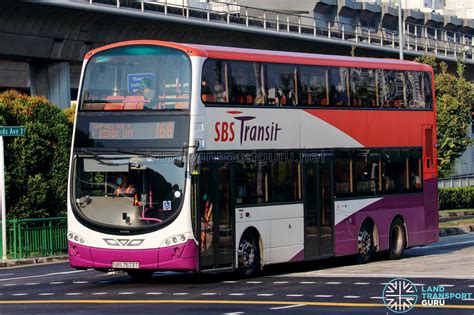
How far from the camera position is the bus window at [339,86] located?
81.3 ft

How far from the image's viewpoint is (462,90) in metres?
53.6

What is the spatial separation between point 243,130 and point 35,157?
13.2 m

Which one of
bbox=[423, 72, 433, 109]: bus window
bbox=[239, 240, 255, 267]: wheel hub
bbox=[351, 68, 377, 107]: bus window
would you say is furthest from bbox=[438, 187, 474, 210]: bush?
bbox=[239, 240, 255, 267]: wheel hub

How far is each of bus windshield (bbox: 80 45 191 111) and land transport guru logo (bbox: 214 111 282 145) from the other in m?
1.08

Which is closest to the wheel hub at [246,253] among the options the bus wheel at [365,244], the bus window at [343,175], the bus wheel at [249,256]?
A: the bus wheel at [249,256]

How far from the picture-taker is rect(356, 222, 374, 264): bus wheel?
84.6 ft

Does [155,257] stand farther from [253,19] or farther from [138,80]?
[253,19]

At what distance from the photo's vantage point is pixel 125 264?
20.5 metres

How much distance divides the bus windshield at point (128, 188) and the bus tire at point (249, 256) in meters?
2.12

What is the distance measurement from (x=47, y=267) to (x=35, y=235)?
3061mm

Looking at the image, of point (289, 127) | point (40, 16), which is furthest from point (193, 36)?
point (289, 127)

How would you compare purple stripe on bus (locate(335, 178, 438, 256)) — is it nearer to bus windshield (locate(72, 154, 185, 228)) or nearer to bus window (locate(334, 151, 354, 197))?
bus window (locate(334, 151, 354, 197))

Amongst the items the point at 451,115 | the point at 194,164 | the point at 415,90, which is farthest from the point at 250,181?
the point at 451,115

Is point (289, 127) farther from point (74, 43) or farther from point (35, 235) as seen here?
point (74, 43)
